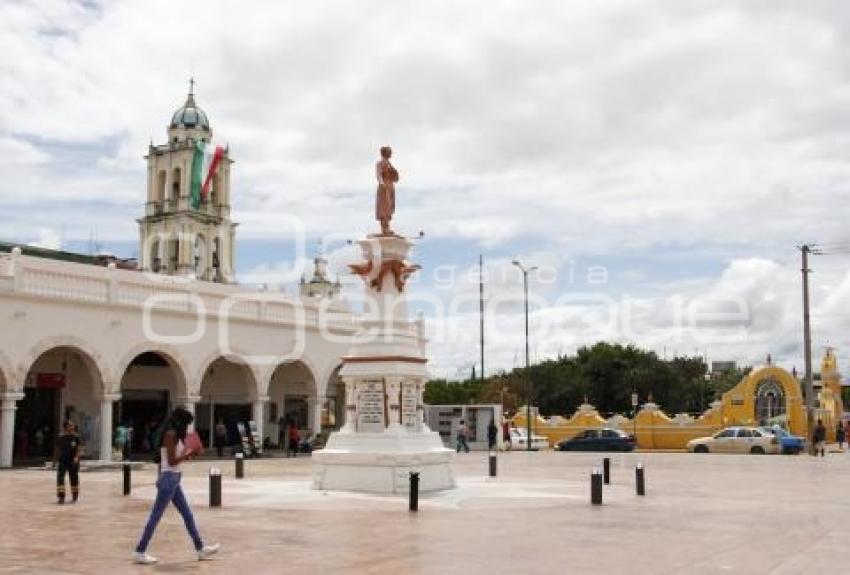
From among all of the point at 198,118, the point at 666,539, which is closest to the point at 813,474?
the point at 666,539

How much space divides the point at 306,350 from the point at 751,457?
56.9ft

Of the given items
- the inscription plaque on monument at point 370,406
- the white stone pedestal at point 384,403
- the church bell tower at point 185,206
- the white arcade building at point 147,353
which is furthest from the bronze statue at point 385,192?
the church bell tower at point 185,206

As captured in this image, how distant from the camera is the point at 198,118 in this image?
75.8m

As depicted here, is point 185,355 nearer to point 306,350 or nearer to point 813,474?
point 306,350

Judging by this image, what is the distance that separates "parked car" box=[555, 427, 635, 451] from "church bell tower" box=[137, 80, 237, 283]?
38841 mm

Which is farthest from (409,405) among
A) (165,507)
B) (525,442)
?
(525,442)

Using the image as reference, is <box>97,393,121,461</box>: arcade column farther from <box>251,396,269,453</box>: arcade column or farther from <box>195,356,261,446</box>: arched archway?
<box>195,356,261,446</box>: arched archway

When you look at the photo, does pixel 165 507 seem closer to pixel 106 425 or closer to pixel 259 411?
pixel 106 425

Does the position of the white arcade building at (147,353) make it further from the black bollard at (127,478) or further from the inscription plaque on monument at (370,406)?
the inscription plaque on monument at (370,406)

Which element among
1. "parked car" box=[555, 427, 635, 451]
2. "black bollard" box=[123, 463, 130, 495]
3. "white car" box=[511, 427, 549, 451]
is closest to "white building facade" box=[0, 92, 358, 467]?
"white car" box=[511, 427, 549, 451]

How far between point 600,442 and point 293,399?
13296 mm

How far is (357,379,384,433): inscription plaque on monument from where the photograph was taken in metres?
18.9

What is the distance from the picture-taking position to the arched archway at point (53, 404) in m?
32.0

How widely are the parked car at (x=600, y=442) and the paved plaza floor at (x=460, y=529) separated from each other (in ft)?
61.1
